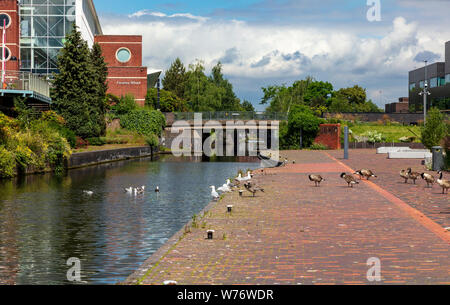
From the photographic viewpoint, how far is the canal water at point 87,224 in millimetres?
11398

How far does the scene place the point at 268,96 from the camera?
13225 cm

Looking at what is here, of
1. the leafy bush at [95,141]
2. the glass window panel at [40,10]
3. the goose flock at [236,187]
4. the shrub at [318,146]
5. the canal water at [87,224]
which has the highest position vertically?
the glass window panel at [40,10]

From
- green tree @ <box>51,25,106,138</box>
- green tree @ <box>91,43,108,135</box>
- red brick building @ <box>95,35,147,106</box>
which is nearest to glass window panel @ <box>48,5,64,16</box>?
green tree @ <box>91,43,108,135</box>

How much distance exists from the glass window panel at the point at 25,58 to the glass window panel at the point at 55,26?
3.33 metres

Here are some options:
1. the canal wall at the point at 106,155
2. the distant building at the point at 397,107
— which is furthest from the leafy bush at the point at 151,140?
the distant building at the point at 397,107

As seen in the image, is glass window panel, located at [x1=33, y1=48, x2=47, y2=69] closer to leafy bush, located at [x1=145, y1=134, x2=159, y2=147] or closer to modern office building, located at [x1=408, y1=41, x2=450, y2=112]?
leafy bush, located at [x1=145, y1=134, x2=159, y2=147]

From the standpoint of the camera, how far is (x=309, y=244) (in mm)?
11711

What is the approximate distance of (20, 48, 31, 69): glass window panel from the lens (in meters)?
70.7

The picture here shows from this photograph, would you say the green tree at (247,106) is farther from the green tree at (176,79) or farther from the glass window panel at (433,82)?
the glass window panel at (433,82)

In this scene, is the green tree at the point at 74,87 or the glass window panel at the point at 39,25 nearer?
the green tree at the point at 74,87

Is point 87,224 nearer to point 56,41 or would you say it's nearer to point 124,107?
point 124,107

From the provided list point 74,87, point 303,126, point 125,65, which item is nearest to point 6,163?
point 74,87

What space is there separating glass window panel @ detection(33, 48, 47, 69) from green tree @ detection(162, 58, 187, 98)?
62.6 metres
